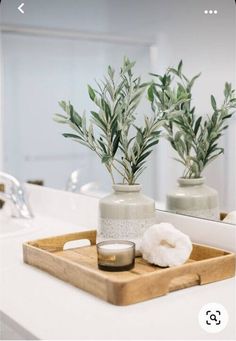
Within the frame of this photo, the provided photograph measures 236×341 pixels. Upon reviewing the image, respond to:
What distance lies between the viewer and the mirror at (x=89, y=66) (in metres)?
1.12

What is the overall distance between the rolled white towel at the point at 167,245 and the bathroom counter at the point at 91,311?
7cm

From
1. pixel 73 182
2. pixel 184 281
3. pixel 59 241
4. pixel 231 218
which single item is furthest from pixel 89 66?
pixel 184 281

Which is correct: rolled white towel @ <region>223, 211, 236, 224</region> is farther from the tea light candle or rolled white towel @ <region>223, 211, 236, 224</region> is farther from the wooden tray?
the tea light candle

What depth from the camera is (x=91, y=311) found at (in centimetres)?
84

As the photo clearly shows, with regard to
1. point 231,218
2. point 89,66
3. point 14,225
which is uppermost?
point 89,66

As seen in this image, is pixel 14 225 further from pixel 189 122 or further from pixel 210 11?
pixel 210 11

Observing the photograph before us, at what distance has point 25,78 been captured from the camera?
187cm

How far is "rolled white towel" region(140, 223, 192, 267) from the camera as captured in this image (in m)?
0.98

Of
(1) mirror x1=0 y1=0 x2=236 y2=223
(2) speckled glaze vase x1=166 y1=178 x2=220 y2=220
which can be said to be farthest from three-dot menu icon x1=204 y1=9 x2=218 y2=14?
(2) speckled glaze vase x1=166 y1=178 x2=220 y2=220

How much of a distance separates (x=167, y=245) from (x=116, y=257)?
0.35 feet

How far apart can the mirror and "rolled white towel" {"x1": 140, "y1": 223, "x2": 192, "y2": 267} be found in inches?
7.0

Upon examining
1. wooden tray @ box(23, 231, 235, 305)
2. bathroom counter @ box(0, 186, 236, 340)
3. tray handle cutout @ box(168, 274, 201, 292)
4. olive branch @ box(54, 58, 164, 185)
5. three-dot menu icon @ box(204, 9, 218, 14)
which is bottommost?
bathroom counter @ box(0, 186, 236, 340)

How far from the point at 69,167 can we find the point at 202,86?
68 centimetres

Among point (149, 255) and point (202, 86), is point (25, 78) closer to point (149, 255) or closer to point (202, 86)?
point (202, 86)
